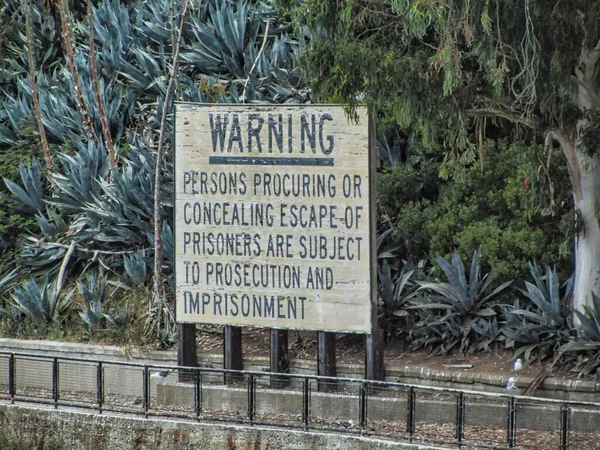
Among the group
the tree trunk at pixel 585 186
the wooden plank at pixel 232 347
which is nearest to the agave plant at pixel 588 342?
the tree trunk at pixel 585 186

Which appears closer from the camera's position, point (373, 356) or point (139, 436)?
point (139, 436)

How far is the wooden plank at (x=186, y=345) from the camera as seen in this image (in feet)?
53.9

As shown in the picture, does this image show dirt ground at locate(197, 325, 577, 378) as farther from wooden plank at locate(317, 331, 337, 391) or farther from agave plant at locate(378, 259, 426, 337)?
wooden plank at locate(317, 331, 337, 391)

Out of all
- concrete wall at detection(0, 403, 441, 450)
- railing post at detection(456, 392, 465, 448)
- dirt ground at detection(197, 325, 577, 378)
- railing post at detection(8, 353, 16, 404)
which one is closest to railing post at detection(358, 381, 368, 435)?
concrete wall at detection(0, 403, 441, 450)

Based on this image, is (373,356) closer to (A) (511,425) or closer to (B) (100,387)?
(A) (511,425)

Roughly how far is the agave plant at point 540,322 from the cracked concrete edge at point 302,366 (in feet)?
2.34

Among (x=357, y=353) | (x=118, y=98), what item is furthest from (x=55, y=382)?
(x=118, y=98)

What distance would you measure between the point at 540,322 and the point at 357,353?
255 cm

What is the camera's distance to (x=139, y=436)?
1460 centimetres

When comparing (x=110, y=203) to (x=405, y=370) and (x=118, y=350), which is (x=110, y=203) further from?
(x=405, y=370)

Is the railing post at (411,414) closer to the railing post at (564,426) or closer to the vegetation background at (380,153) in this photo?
the railing post at (564,426)

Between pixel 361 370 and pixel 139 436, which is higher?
pixel 361 370

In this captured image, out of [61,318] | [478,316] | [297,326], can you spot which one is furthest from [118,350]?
[478,316]

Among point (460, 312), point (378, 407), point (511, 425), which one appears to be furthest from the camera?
point (460, 312)
